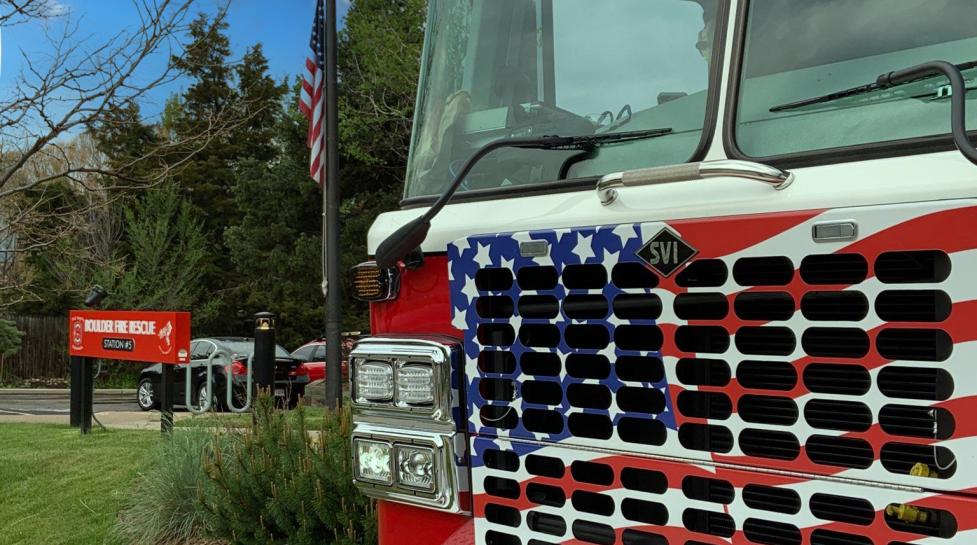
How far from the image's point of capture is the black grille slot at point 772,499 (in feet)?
6.40

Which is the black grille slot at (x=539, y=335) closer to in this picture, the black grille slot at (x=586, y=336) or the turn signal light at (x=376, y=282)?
the black grille slot at (x=586, y=336)

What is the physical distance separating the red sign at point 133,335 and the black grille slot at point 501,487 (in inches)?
298

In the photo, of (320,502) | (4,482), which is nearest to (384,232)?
(320,502)

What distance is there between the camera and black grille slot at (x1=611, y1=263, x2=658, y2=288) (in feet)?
6.94

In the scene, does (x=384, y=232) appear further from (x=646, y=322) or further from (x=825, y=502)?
(x=825, y=502)

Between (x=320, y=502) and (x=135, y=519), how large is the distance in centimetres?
207

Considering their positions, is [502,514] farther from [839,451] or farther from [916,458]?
[916,458]

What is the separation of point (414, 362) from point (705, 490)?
90cm

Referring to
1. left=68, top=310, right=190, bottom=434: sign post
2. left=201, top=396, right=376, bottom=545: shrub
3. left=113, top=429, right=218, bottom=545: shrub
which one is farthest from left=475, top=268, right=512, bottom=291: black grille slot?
left=68, top=310, right=190, bottom=434: sign post

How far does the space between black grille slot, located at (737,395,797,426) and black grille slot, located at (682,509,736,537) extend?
27cm

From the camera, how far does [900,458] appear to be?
1.82 metres

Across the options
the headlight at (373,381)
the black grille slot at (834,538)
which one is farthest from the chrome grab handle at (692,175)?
the headlight at (373,381)

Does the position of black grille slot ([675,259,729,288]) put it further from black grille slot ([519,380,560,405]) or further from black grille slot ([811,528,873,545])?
black grille slot ([811,528,873,545])

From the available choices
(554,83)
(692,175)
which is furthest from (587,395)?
(554,83)
